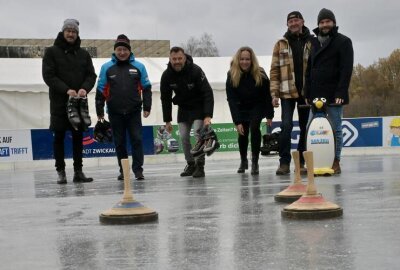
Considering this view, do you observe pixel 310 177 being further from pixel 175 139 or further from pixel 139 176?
pixel 175 139

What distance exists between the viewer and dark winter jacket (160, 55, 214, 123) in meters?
7.94

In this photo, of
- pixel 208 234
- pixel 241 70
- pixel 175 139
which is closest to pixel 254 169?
pixel 241 70

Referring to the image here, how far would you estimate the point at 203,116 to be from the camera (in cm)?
797

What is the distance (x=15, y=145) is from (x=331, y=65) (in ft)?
37.4

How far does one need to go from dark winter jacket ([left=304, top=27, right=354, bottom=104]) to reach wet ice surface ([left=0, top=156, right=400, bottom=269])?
5.38ft

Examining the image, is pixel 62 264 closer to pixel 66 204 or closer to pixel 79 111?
pixel 66 204

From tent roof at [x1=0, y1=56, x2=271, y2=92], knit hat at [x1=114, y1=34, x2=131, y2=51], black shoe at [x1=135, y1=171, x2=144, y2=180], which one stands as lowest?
black shoe at [x1=135, y1=171, x2=144, y2=180]

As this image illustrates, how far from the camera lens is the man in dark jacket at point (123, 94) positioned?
7609mm

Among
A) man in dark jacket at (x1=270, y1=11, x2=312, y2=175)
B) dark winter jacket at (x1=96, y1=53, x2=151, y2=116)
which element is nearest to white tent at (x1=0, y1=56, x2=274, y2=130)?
dark winter jacket at (x1=96, y1=53, x2=151, y2=116)

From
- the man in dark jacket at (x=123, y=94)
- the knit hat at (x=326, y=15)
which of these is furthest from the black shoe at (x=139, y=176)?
the knit hat at (x=326, y=15)

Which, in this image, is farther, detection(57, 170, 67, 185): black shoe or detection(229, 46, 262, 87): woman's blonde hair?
detection(229, 46, 262, 87): woman's blonde hair

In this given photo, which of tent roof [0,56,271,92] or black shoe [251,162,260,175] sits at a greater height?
tent roof [0,56,271,92]

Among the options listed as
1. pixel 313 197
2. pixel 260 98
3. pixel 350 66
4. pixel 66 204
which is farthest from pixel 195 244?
pixel 260 98

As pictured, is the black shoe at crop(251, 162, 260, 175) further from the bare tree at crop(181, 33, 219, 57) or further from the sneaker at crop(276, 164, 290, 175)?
the bare tree at crop(181, 33, 219, 57)
